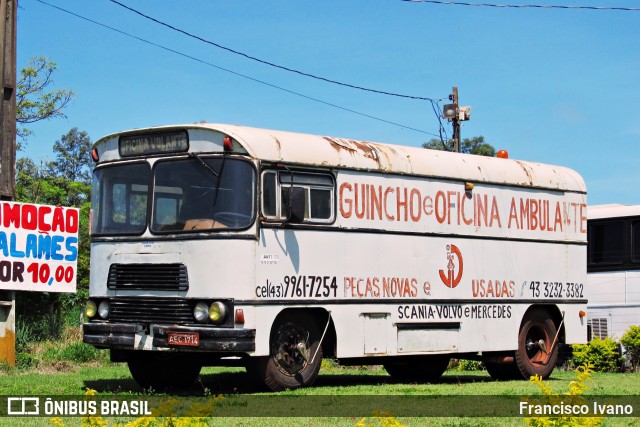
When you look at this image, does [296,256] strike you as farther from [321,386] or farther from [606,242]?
[606,242]

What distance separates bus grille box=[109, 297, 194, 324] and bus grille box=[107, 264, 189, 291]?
15 centimetres

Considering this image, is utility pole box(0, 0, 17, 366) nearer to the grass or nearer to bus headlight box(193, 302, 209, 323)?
the grass

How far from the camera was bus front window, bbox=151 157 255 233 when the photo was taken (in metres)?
13.6

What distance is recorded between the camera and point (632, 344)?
22781mm

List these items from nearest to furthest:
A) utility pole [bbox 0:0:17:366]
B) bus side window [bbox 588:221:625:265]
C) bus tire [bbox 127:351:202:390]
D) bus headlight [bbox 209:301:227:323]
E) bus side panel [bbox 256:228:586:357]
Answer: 1. bus headlight [bbox 209:301:227:323]
2. bus side panel [bbox 256:228:586:357]
3. bus tire [bbox 127:351:202:390]
4. utility pole [bbox 0:0:17:366]
5. bus side window [bbox 588:221:625:265]

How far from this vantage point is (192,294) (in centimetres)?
1354

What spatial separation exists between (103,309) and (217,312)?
189 centimetres

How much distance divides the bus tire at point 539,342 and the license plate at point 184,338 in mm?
6402

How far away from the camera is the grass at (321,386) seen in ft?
35.4

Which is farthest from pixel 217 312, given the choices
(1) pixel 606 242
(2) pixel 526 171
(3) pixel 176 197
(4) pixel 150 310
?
(1) pixel 606 242

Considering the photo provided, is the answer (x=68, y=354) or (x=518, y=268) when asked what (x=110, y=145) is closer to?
(x=68, y=354)

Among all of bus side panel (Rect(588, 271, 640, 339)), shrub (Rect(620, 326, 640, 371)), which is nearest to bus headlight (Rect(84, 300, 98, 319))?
shrub (Rect(620, 326, 640, 371))

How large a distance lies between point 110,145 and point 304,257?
10.1 ft

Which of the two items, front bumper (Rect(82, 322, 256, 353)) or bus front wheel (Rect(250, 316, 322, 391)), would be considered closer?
front bumper (Rect(82, 322, 256, 353))
